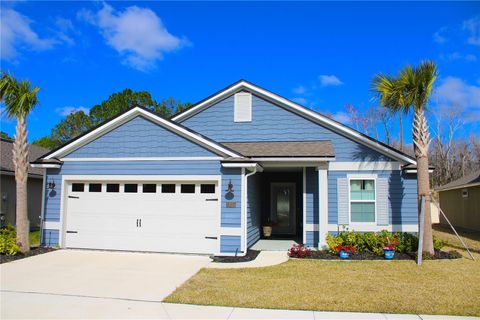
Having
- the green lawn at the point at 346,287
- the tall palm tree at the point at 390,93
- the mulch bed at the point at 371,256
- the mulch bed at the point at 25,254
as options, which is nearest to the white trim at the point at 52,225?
the mulch bed at the point at 25,254

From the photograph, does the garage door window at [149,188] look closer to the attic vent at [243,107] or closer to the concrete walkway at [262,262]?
the concrete walkway at [262,262]

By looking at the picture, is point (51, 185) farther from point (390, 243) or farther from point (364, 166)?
point (390, 243)

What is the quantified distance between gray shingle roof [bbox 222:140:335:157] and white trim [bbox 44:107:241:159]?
1.48 m

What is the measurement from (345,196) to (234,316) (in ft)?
25.8

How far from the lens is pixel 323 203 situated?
12219 millimetres

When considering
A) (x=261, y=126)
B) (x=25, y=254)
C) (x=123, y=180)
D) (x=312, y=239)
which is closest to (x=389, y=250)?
(x=312, y=239)

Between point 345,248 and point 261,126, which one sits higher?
point 261,126

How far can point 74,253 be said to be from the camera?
11.2 metres

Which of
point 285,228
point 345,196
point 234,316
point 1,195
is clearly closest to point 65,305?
point 234,316

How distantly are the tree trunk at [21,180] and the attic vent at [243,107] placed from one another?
7.14 meters

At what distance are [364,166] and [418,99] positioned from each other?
2.78 meters

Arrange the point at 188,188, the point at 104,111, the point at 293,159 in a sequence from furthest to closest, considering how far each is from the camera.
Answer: the point at 104,111
the point at 293,159
the point at 188,188

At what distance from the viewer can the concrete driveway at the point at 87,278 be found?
6586 millimetres

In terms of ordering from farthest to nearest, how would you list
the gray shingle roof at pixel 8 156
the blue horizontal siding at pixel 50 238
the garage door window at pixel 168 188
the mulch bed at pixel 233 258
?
the gray shingle roof at pixel 8 156 < the blue horizontal siding at pixel 50 238 < the garage door window at pixel 168 188 < the mulch bed at pixel 233 258
